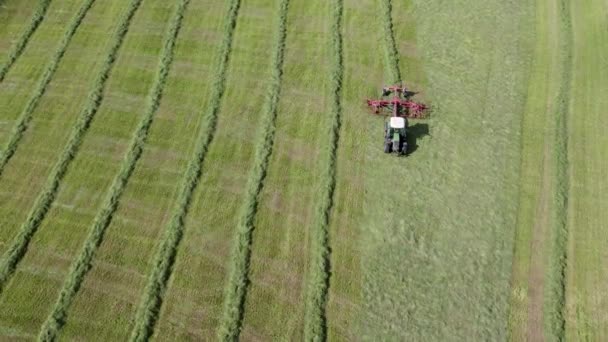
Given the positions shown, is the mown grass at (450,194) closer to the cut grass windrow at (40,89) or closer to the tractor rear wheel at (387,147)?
the tractor rear wheel at (387,147)

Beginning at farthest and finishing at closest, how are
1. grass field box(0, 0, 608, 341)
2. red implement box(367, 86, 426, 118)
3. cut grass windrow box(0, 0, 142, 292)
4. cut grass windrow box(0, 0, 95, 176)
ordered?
red implement box(367, 86, 426, 118) < cut grass windrow box(0, 0, 95, 176) < cut grass windrow box(0, 0, 142, 292) < grass field box(0, 0, 608, 341)

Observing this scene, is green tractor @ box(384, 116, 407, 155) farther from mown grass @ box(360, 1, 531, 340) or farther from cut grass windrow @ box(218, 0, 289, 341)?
cut grass windrow @ box(218, 0, 289, 341)

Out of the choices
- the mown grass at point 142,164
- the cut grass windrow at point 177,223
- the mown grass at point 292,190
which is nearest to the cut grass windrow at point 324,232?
the mown grass at point 292,190

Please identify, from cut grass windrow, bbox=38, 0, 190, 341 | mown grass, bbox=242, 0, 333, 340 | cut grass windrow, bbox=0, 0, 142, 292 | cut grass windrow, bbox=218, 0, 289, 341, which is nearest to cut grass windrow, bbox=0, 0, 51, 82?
cut grass windrow, bbox=0, 0, 142, 292

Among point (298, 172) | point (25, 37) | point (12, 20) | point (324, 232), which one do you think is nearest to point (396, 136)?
point (298, 172)

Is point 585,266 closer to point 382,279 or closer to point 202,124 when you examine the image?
point 382,279

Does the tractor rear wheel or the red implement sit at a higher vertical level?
the red implement
